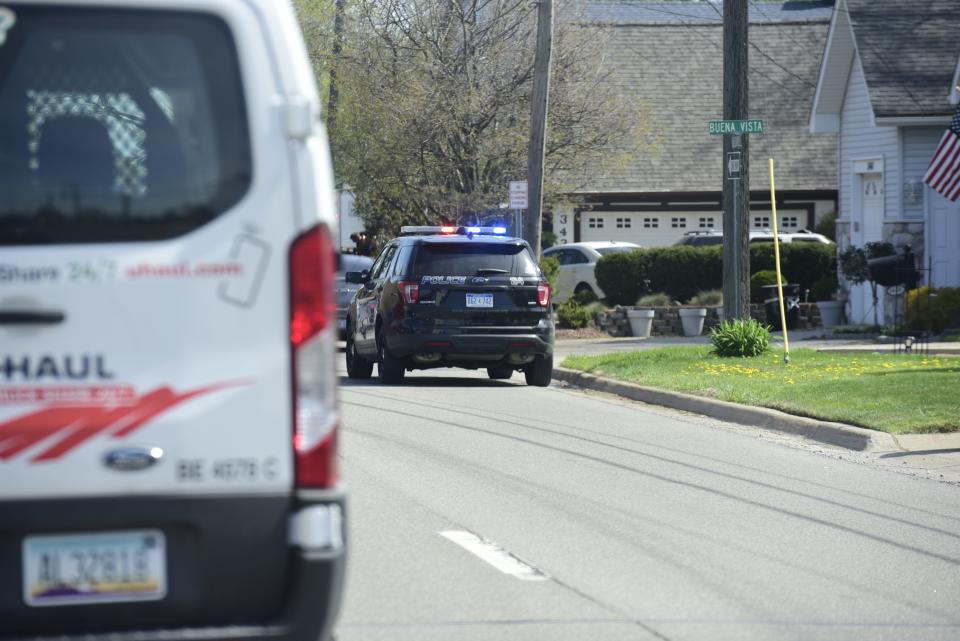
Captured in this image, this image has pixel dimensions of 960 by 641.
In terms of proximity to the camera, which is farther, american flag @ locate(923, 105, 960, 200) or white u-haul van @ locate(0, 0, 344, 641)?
american flag @ locate(923, 105, 960, 200)

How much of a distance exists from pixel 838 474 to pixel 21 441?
7.67 m

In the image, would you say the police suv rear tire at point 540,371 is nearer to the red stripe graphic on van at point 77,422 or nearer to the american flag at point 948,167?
the american flag at point 948,167

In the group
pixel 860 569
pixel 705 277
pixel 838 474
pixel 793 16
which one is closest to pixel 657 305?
pixel 705 277

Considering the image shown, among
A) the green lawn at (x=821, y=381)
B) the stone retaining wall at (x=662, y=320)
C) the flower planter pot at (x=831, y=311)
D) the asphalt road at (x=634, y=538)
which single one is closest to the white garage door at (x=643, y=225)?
the flower planter pot at (x=831, y=311)

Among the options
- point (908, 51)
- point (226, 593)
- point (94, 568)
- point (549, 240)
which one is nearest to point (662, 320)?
point (908, 51)

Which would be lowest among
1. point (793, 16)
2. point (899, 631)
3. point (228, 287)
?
point (899, 631)

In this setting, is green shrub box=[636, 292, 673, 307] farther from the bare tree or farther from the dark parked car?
the dark parked car

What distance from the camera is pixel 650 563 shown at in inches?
304

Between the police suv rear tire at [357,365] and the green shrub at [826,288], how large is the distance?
12819 mm

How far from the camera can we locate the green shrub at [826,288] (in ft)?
96.8

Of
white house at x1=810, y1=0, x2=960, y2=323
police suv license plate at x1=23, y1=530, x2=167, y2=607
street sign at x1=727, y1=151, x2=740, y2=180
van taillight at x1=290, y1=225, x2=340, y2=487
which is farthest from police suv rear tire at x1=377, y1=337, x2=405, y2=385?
police suv license plate at x1=23, y1=530, x2=167, y2=607

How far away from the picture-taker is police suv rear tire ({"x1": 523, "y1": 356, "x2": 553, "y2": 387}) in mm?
18281

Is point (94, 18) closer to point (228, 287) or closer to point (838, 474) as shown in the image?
point (228, 287)

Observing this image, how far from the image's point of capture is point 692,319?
27359 millimetres
